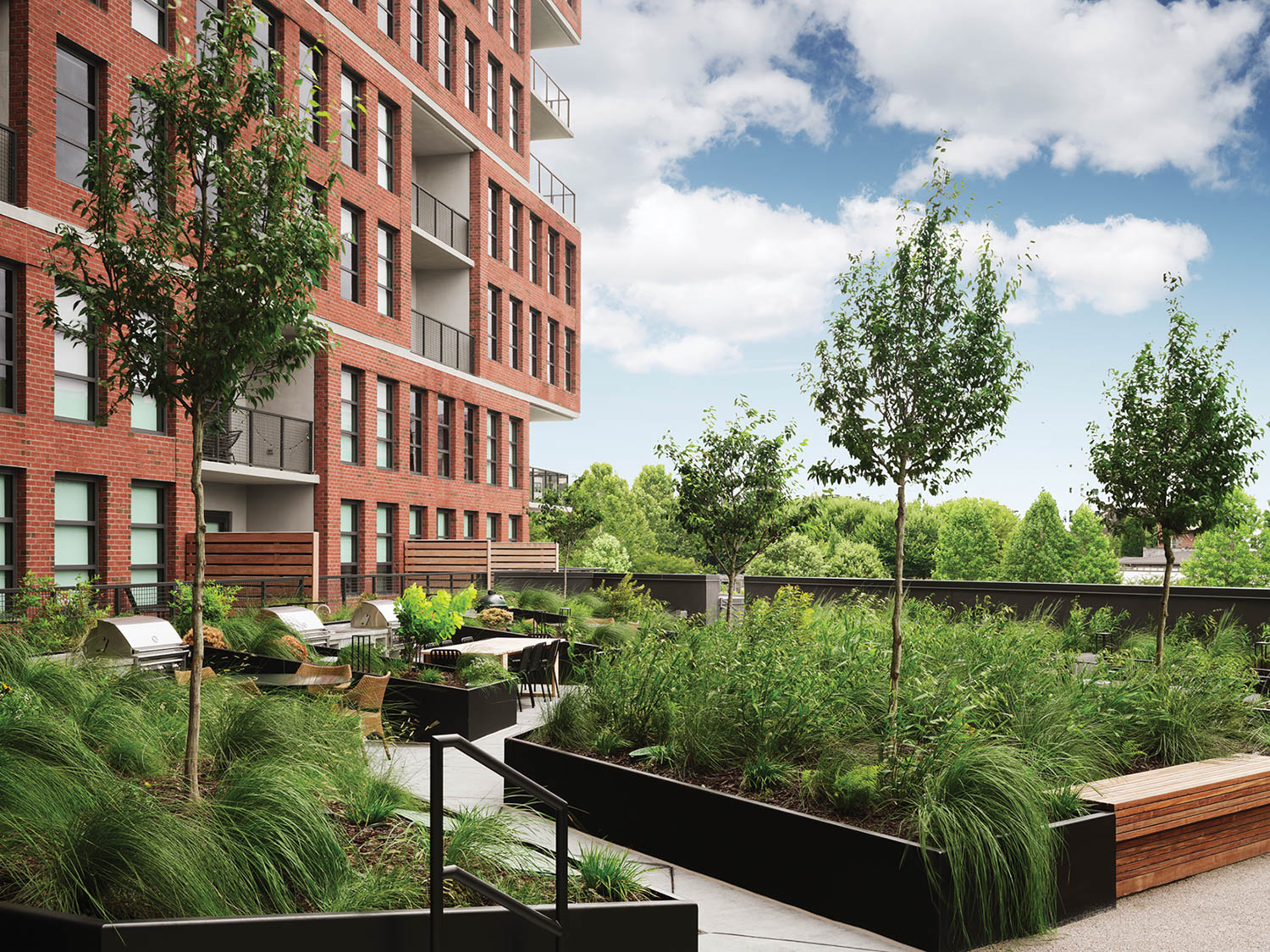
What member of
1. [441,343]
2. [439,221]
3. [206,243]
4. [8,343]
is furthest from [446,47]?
[206,243]

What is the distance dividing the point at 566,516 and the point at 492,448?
400 centimetres

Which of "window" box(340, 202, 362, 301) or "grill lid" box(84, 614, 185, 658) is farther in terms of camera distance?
"window" box(340, 202, 362, 301)

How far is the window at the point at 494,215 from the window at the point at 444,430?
20.1ft

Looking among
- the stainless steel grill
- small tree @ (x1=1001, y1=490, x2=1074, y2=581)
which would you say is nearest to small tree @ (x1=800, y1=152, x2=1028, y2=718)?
the stainless steel grill

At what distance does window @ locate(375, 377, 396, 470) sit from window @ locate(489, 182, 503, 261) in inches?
324

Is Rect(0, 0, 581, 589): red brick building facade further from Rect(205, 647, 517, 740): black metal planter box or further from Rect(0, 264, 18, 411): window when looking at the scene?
Rect(205, 647, 517, 740): black metal planter box

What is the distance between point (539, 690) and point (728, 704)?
888cm

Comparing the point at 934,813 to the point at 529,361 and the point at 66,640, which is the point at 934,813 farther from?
the point at 529,361

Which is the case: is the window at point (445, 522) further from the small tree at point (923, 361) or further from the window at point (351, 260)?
the small tree at point (923, 361)

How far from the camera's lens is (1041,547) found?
59.7 meters

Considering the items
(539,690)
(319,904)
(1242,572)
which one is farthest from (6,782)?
(1242,572)

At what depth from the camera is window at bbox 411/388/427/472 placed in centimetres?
3017

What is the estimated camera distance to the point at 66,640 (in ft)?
46.2

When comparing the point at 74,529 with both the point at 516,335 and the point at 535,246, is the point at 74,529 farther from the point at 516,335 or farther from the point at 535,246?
the point at 535,246
